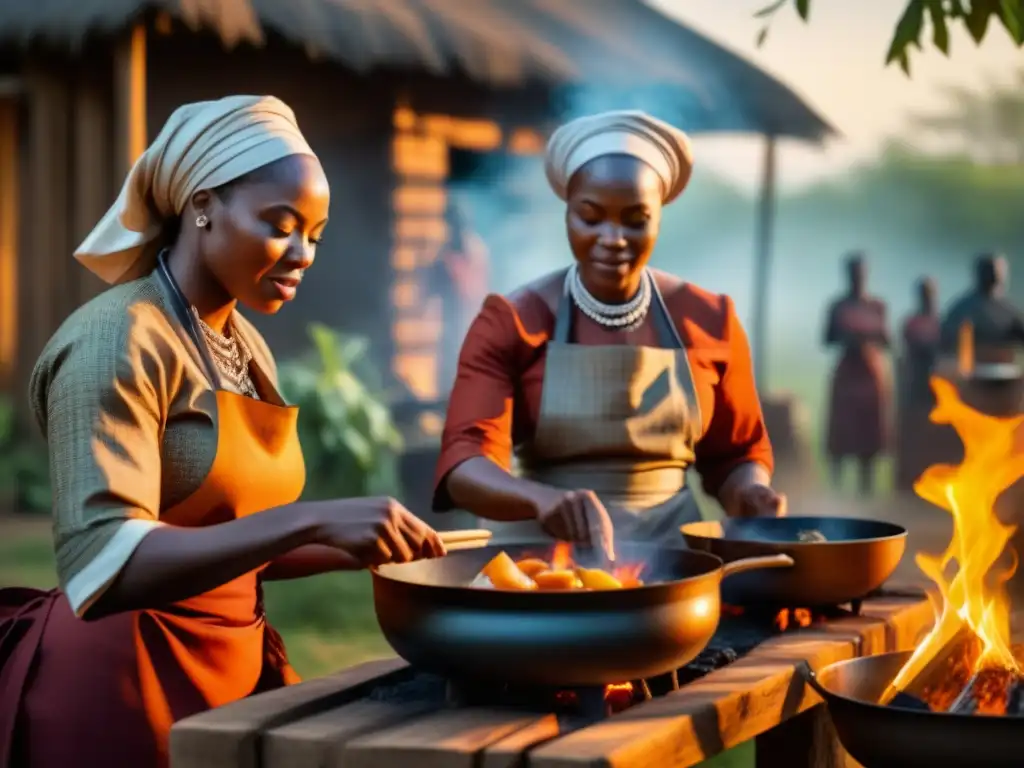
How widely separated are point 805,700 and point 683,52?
34.6 ft

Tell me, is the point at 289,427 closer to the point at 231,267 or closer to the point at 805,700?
the point at 231,267

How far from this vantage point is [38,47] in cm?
976

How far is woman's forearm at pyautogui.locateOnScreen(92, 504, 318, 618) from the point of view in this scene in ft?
7.22

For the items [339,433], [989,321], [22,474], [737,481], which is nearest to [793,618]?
[737,481]

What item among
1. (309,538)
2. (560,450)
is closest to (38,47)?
(560,450)

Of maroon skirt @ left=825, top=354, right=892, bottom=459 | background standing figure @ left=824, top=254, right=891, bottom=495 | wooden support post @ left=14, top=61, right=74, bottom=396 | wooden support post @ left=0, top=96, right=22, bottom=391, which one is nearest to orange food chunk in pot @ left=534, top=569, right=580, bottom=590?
wooden support post @ left=14, top=61, right=74, bottom=396

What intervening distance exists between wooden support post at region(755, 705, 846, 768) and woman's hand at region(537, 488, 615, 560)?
2.15ft

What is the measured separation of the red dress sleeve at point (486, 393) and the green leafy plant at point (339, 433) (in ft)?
18.2

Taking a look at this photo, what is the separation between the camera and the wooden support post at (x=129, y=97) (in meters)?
9.16

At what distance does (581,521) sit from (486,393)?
0.72 meters

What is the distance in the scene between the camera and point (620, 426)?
3.28 m

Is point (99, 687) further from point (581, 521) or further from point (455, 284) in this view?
point (455, 284)

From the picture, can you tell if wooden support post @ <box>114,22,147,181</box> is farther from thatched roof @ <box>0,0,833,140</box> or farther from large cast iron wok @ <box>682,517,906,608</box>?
large cast iron wok @ <box>682,517,906,608</box>

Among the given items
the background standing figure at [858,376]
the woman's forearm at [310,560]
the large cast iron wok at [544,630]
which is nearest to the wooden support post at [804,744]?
the large cast iron wok at [544,630]
